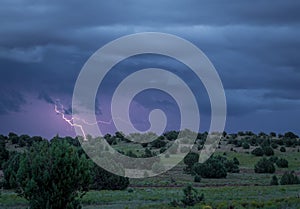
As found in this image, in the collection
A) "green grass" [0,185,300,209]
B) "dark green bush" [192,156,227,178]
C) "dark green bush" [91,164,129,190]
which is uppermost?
"dark green bush" [192,156,227,178]

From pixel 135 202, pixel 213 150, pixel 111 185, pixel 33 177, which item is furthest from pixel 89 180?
pixel 213 150

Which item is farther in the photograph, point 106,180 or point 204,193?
point 106,180

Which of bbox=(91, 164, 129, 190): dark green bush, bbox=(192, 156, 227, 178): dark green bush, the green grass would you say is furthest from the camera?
bbox=(192, 156, 227, 178): dark green bush

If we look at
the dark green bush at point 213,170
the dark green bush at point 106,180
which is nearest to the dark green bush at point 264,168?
the dark green bush at point 213,170

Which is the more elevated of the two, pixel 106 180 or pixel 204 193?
pixel 106 180

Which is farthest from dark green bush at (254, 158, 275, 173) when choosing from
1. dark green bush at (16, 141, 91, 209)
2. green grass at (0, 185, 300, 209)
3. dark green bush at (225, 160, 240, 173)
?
dark green bush at (16, 141, 91, 209)

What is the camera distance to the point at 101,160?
153 ft

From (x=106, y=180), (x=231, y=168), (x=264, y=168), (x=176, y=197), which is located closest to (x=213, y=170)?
(x=231, y=168)

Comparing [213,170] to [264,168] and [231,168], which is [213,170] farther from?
[264,168]

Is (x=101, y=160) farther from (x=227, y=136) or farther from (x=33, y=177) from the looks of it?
(x=227, y=136)

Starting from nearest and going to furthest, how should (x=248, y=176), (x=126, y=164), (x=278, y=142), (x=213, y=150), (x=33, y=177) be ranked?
(x=33, y=177) → (x=248, y=176) → (x=126, y=164) → (x=213, y=150) → (x=278, y=142)

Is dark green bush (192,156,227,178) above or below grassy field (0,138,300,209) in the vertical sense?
above

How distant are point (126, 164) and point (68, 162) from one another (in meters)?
38.3

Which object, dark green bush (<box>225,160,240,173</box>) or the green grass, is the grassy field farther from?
dark green bush (<box>225,160,240,173</box>)
